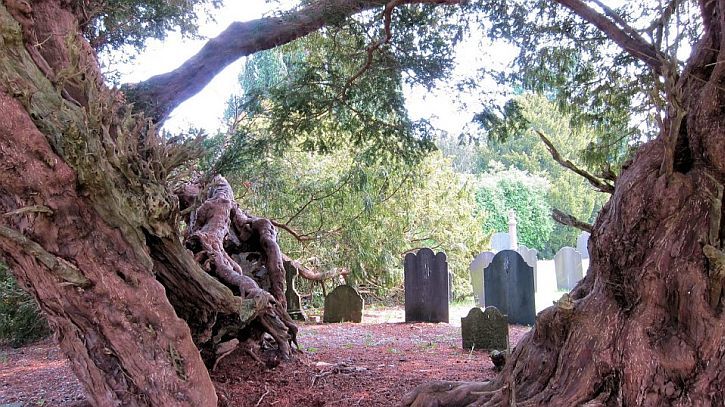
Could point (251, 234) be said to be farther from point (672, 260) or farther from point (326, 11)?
point (672, 260)

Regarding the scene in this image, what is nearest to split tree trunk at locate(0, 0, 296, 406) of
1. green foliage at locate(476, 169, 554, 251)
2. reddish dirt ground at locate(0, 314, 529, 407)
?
reddish dirt ground at locate(0, 314, 529, 407)

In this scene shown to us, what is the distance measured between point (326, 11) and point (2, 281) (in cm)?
581

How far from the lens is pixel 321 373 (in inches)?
175

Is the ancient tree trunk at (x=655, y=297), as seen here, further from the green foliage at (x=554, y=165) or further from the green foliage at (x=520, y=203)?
the green foliage at (x=554, y=165)

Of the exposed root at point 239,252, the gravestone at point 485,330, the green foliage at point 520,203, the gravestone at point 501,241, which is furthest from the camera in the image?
the green foliage at point 520,203

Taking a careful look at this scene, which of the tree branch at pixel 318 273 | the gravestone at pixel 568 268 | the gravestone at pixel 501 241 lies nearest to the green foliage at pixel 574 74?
the tree branch at pixel 318 273

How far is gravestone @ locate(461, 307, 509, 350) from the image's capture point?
20.0 ft

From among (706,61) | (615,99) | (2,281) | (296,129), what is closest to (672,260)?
(706,61)

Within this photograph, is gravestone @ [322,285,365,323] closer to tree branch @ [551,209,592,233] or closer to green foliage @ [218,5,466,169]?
green foliage @ [218,5,466,169]

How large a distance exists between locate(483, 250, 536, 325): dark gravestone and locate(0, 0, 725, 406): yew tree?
15.9ft

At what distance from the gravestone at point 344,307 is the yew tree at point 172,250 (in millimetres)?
5768

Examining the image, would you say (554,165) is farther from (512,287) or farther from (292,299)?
(292,299)

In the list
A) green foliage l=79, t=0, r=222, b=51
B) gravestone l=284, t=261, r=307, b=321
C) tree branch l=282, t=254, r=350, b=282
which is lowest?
gravestone l=284, t=261, r=307, b=321

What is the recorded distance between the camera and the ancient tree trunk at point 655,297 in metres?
2.54
